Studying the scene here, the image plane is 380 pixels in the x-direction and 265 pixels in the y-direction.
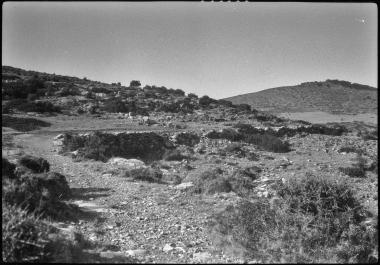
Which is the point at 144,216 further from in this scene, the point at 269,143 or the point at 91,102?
the point at 91,102

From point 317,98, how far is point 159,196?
54701 millimetres

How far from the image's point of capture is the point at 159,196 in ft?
34.7

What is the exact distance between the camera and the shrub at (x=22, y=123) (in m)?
19.0

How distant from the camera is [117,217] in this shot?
8375mm

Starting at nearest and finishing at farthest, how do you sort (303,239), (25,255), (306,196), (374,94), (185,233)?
(25,255) → (303,239) → (185,233) → (306,196) → (374,94)

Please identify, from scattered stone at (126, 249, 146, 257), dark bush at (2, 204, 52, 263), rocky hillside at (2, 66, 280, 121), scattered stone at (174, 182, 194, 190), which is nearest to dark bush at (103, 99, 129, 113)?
rocky hillside at (2, 66, 280, 121)

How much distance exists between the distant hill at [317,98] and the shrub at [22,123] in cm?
3726

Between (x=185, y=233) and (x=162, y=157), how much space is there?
1000cm

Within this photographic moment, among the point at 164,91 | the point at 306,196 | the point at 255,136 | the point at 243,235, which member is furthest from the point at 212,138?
the point at 164,91

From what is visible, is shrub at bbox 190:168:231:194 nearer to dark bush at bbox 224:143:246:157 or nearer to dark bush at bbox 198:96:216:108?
dark bush at bbox 224:143:246:157

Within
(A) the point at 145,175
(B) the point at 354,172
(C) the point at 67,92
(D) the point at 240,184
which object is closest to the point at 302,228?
(D) the point at 240,184

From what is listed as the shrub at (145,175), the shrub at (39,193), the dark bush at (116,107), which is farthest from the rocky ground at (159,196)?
the dark bush at (116,107)

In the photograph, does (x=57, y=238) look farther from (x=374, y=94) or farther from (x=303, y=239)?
(x=374, y=94)

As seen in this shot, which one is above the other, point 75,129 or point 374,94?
point 374,94
